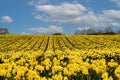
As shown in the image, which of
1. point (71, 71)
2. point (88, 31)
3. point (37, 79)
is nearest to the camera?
point (37, 79)

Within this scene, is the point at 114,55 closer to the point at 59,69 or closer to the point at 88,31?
the point at 59,69

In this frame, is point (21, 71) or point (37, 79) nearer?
point (37, 79)

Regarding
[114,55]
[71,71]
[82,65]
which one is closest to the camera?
[71,71]

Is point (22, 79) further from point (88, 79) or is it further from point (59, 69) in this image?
point (88, 79)

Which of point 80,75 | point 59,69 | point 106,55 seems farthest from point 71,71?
point 106,55

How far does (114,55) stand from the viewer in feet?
82.3

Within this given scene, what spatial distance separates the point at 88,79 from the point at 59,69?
937mm

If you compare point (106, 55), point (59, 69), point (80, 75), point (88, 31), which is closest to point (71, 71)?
point (59, 69)

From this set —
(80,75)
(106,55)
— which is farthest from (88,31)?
(80,75)

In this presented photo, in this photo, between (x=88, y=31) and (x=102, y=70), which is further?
(x=88, y=31)

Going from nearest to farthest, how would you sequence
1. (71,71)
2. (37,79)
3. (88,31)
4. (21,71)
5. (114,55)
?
(37,79) < (21,71) < (71,71) < (114,55) < (88,31)

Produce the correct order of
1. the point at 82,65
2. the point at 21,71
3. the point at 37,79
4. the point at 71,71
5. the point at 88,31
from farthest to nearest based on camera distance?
1. the point at 88,31
2. the point at 82,65
3. the point at 71,71
4. the point at 21,71
5. the point at 37,79

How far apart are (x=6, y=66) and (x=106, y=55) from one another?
1654 centimetres

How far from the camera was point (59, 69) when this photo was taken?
9.67 metres
